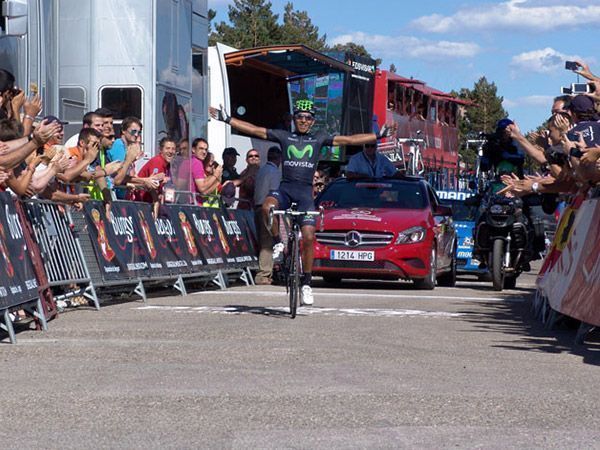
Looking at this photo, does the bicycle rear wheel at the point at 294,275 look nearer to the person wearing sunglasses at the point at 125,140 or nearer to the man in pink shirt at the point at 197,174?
the person wearing sunglasses at the point at 125,140

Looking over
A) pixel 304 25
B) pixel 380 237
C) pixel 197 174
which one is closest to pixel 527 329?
pixel 380 237

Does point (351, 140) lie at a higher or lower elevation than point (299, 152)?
higher

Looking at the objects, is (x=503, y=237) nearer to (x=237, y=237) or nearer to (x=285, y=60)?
(x=237, y=237)

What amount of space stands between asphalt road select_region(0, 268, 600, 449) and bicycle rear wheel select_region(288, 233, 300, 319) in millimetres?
161

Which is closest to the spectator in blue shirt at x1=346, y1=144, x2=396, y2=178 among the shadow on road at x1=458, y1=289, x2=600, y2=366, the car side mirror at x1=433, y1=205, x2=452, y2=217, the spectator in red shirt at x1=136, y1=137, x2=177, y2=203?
the car side mirror at x1=433, y1=205, x2=452, y2=217

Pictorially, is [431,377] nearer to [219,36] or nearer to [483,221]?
[483,221]

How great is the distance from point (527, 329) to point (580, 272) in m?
1.16

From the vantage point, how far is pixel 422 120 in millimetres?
55406

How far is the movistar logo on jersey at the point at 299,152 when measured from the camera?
15.5m

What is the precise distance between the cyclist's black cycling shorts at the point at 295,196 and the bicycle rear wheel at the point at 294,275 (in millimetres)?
492

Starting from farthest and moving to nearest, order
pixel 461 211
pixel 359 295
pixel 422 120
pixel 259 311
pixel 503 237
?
pixel 422 120, pixel 461 211, pixel 503 237, pixel 359 295, pixel 259 311

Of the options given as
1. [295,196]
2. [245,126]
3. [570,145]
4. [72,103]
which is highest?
[72,103]

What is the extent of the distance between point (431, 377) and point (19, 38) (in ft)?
30.1

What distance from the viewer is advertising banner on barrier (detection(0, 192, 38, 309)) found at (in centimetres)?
1173
